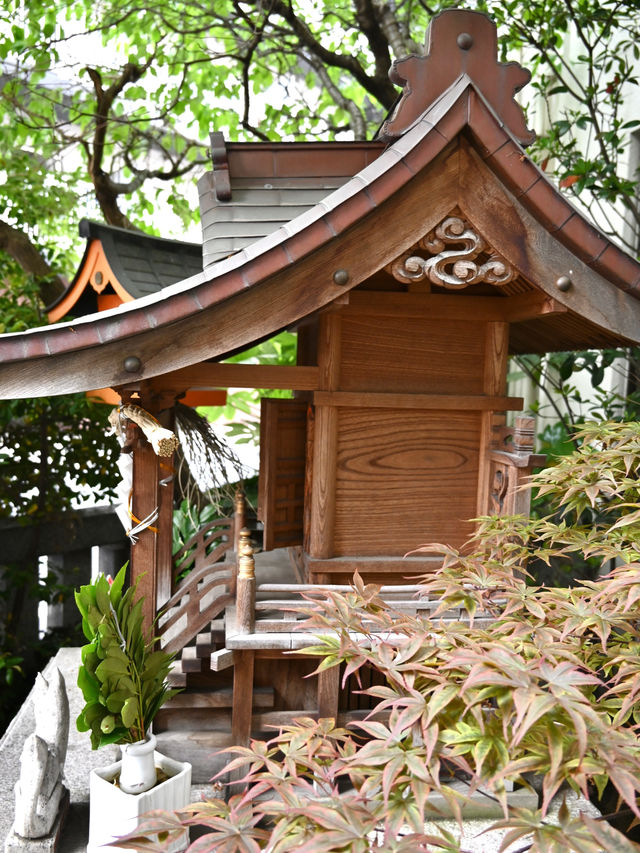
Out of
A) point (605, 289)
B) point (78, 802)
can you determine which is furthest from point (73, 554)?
point (605, 289)

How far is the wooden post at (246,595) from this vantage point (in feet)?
10.9

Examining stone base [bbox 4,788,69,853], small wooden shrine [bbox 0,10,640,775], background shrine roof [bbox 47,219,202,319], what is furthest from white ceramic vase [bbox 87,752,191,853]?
background shrine roof [bbox 47,219,202,319]

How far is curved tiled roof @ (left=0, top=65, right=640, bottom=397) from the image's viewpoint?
10.0 feet

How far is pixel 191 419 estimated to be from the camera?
4.59 meters

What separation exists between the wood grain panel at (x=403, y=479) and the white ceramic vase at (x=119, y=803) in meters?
1.33

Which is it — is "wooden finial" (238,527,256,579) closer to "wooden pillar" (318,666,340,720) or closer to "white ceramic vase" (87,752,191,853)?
"wooden pillar" (318,666,340,720)

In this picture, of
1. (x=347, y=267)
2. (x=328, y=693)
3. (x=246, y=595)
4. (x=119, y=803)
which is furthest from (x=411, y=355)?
(x=119, y=803)

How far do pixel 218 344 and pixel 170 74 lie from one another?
239 inches

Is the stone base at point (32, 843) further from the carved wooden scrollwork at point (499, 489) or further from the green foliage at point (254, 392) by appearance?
the green foliage at point (254, 392)

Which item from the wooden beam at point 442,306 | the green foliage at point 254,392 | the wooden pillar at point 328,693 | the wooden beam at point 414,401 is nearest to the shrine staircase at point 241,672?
the wooden pillar at point 328,693

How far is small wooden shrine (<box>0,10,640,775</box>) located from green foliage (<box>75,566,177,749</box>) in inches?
13.9

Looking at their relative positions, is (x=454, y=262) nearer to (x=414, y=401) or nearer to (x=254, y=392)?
(x=414, y=401)

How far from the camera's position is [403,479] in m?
3.81

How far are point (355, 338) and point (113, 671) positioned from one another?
1.90m
